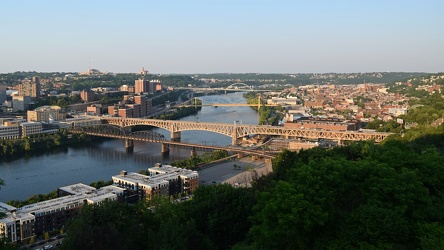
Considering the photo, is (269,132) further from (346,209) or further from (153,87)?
(153,87)

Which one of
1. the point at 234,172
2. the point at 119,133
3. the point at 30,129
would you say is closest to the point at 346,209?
the point at 234,172

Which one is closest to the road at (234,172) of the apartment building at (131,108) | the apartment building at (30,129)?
the apartment building at (30,129)

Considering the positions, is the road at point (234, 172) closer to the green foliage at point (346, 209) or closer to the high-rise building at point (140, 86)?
the green foliage at point (346, 209)

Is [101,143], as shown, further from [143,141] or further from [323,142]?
[323,142]

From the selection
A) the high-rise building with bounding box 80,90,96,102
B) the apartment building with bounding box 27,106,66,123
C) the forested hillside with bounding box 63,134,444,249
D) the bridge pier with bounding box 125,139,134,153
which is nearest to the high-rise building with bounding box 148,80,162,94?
the high-rise building with bounding box 80,90,96,102

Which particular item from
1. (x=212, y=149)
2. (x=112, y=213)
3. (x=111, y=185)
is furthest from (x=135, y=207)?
(x=212, y=149)

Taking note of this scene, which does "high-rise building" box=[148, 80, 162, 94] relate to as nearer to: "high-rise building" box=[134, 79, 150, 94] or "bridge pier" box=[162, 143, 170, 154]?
"high-rise building" box=[134, 79, 150, 94]
